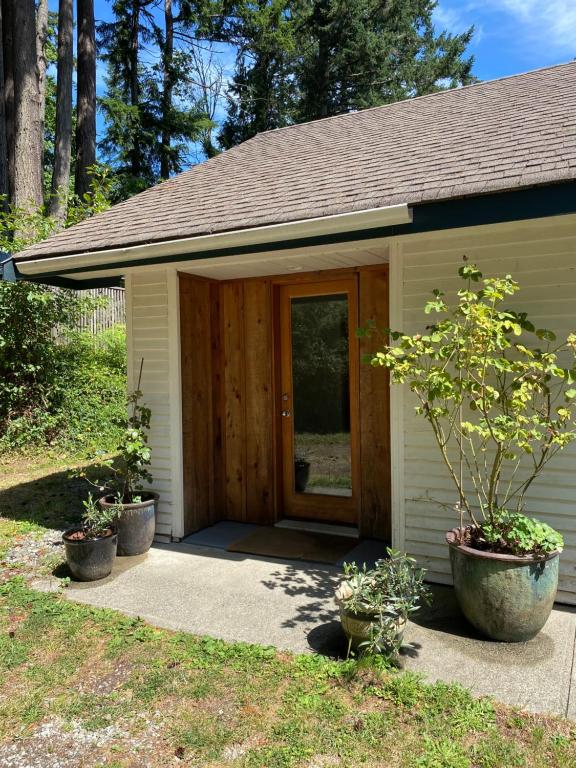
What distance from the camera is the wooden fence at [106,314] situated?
444 inches

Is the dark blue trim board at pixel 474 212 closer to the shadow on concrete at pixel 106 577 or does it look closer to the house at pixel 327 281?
the house at pixel 327 281

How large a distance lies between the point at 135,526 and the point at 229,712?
233cm

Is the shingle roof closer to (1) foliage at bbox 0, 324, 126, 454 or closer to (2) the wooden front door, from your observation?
(2) the wooden front door

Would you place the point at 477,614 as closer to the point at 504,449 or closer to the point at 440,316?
the point at 504,449

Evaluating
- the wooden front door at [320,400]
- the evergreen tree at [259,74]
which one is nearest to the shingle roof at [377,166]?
the wooden front door at [320,400]

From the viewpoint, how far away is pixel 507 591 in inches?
118

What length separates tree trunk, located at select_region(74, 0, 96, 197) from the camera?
12.2 metres

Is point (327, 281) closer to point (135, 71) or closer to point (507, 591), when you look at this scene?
point (507, 591)

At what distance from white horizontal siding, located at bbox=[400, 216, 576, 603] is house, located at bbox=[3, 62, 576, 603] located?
0.01 m

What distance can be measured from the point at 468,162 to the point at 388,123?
2754 mm

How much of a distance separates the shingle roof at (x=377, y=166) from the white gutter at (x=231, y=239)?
91 millimetres

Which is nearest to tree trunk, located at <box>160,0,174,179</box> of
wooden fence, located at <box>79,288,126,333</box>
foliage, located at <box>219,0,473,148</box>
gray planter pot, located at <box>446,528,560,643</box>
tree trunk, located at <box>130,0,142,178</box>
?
tree trunk, located at <box>130,0,142,178</box>

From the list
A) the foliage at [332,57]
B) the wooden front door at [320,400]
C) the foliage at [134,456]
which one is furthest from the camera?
the foliage at [332,57]

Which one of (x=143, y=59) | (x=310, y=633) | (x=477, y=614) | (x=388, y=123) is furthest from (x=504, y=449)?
(x=143, y=59)
